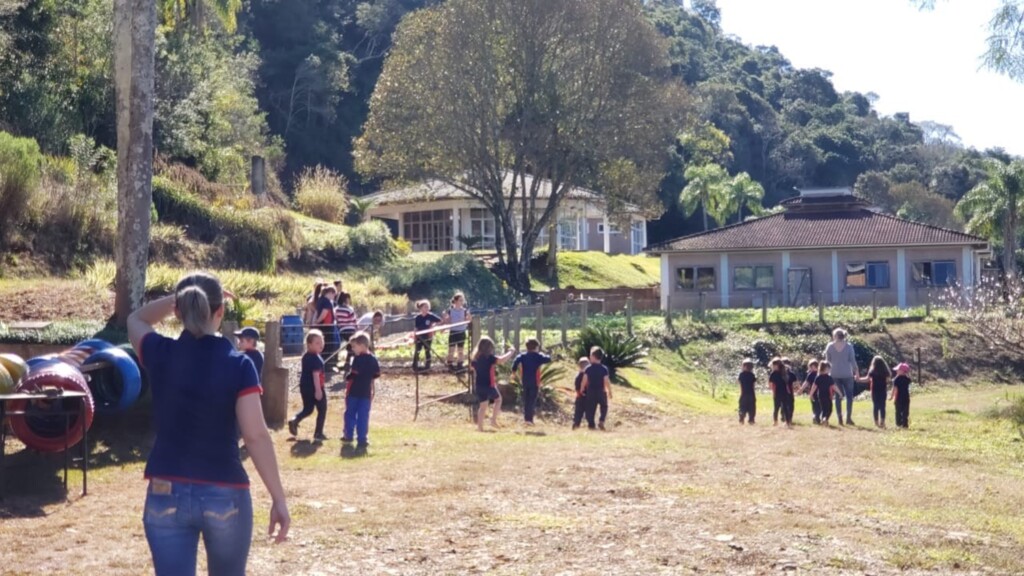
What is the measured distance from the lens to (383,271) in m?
44.5

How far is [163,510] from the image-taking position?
17.9 feet

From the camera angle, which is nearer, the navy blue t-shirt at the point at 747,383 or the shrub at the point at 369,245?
the navy blue t-shirt at the point at 747,383

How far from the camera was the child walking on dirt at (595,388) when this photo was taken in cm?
2059

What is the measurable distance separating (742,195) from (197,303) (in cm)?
8071

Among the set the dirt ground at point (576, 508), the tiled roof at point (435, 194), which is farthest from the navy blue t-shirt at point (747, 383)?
the tiled roof at point (435, 194)

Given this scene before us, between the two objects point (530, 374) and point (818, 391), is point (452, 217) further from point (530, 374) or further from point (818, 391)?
point (530, 374)

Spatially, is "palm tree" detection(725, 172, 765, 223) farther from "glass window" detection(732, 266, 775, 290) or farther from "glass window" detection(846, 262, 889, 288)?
"glass window" detection(846, 262, 889, 288)

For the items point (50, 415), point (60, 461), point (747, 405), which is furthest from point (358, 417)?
point (747, 405)

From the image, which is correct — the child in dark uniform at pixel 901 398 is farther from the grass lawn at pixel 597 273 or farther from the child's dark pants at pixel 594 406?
the grass lawn at pixel 597 273

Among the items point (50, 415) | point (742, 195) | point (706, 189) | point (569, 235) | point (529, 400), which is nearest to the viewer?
point (50, 415)

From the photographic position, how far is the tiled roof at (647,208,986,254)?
52.2 metres

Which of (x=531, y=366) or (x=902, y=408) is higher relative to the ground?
(x=531, y=366)

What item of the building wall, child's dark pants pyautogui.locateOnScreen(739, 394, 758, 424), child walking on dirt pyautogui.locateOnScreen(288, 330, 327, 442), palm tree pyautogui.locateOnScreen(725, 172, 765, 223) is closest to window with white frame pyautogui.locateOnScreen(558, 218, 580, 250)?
palm tree pyautogui.locateOnScreen(725, 172, 765, 223)

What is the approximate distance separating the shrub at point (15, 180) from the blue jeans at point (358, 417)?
42.2ft
